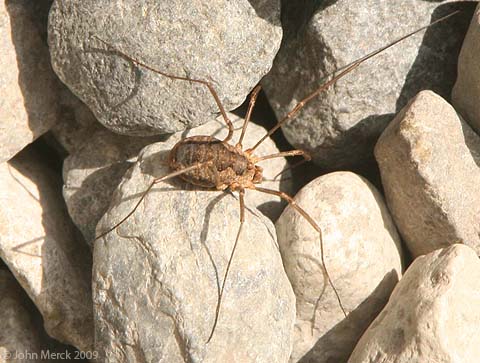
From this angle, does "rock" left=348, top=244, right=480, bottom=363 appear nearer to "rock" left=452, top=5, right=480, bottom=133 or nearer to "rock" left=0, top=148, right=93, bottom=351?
"rock" left=452, top=5, right=480, bottom=133

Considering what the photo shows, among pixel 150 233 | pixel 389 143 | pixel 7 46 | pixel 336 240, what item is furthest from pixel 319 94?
pixel 7 46

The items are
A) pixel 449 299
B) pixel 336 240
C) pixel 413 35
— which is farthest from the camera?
pixel 413 35

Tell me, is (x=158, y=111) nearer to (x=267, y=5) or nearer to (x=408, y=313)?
(x=267, y=5)

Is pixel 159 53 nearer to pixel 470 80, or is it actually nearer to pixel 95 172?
pixel 95 172

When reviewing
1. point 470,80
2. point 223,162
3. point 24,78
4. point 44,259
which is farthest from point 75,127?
point 470,80

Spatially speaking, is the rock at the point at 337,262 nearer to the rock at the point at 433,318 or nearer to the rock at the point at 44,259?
the rock at the point at 433,318

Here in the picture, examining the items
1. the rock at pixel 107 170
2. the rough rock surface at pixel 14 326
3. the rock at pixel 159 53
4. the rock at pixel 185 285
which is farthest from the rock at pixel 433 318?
the rough rock surface at pixel 14 326

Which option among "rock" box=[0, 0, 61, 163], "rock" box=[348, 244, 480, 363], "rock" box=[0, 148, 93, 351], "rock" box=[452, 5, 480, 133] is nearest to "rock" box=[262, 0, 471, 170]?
"rock" box=[452, 5, 480, 133]
